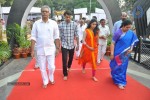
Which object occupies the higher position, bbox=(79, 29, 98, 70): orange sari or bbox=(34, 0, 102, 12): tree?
bbox=(34, 0, 102, 12): tree

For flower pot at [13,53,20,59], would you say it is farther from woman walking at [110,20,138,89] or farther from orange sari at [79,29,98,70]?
woman walking at [110,20,138,89]

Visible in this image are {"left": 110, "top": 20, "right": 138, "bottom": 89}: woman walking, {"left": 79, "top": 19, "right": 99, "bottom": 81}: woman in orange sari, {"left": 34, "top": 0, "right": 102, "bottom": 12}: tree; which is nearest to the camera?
{"left": 110, "top": 20, "right": 138, "bottom": 89}: woman walking

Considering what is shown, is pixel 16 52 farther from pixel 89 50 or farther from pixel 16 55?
pixel 89 50

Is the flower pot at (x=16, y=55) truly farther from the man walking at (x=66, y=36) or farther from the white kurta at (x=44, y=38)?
the white kurta at (x=44, y=38)

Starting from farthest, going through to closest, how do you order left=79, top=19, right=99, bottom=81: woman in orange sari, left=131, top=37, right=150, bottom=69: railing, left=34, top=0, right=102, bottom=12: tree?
left=34, top=0, right=102, bottom=12: tree → left=131, top=37, right=150, bottom=69: railing → left=79, top=19, right=99, bottom=81: woman in orange sari

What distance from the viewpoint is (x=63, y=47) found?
20.0 ft

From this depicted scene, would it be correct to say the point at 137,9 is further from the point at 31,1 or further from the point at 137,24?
the point at 31,1

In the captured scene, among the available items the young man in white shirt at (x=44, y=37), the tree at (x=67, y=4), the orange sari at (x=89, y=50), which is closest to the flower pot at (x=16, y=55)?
the orange sari at (x=89, y=50)

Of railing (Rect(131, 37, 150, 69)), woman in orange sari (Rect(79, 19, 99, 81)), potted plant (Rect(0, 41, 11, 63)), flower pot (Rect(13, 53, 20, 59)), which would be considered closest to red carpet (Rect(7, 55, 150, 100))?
woman in orange sari (Rect(79, 19, 99, 81))

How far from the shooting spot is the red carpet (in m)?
4.94

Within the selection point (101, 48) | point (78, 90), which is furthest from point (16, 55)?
point (78, 90)

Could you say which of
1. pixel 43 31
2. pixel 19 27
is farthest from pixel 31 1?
pixel 43 31

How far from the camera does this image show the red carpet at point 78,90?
4938mm

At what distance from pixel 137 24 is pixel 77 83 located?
207 inches
